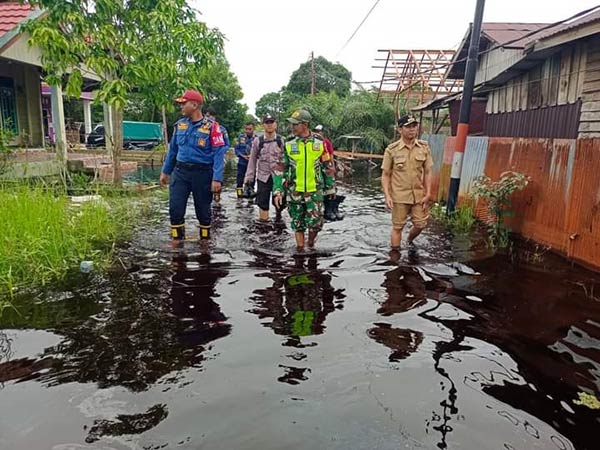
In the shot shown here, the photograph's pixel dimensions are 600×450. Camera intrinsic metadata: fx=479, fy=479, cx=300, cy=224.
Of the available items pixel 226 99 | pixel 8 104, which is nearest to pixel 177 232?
pixel 8 104

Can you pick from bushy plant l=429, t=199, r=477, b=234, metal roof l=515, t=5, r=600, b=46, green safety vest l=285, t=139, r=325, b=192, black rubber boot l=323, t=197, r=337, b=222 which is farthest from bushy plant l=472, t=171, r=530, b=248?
green safety vest l=285, t=139, r=325, b=192

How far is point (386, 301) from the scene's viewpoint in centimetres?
471

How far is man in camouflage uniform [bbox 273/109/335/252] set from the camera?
6051 millimetres

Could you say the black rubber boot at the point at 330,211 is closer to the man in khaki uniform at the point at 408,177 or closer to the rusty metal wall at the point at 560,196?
the man in khaki uniform at the point at 408,177

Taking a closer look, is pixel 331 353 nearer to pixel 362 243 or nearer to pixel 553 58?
pixel 362 243

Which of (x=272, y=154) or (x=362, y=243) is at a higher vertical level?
(x=272, y=154)

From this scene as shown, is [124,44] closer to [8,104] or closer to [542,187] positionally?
[8,104]

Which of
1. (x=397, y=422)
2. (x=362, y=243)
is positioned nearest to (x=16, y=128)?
(x=362, y=243)

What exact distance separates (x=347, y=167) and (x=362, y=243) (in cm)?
1506

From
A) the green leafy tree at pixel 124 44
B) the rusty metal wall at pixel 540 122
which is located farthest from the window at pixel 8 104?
the rusty metal wall at pixel 540 122

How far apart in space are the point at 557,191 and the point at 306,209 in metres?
3.57

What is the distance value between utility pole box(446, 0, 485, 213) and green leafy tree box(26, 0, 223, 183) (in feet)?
17.1

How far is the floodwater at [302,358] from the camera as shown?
104 inches

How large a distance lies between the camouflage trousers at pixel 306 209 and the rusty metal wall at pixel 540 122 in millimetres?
4240
